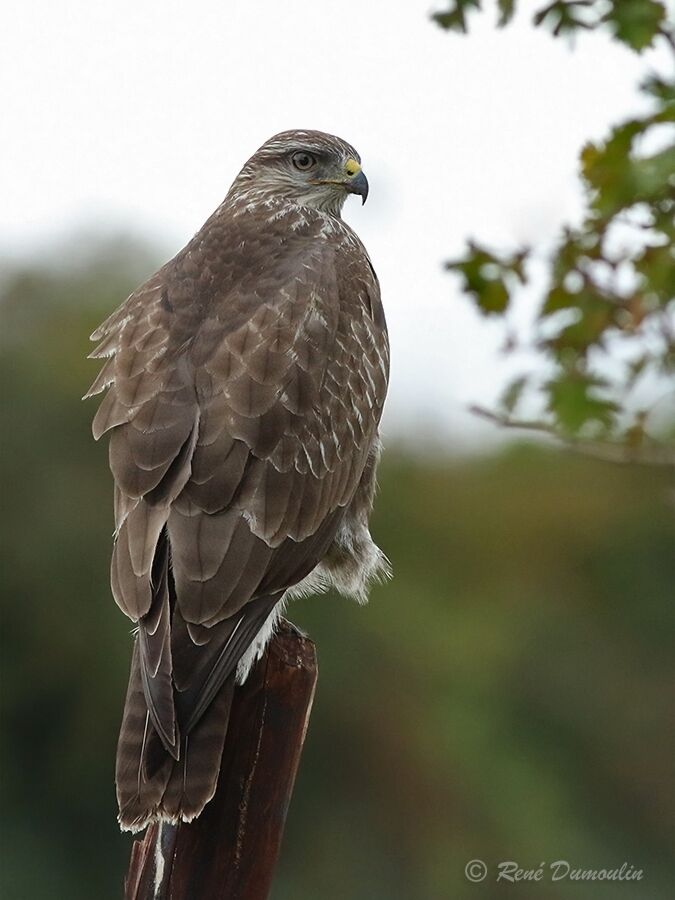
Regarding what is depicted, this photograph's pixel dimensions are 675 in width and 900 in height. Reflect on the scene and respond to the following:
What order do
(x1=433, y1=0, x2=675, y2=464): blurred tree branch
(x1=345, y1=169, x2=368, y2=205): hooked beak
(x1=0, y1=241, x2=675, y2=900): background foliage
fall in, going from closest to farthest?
→ (x1=433, y1=0, x2=675, y2=464): blurred tree branch, (x1=345, y1=169, x2=368, y2=205): hooked beak, (x1=0, y1=241, x2=675, y2=900): background foliage

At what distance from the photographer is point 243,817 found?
14.1 ft

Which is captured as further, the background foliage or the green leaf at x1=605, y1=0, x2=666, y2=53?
the background foliage

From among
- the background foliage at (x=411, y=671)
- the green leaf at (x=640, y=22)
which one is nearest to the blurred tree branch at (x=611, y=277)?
the green leaf at (x=640, y=22)

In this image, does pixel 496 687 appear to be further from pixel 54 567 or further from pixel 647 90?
pixel 647 90

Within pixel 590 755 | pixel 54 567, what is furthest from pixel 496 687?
pixel 54 567

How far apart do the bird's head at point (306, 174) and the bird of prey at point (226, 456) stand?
128 mm

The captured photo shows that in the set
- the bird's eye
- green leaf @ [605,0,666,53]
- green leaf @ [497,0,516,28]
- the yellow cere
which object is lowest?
green leaf @ [605,0,666,53]

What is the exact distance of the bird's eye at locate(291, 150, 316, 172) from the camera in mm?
6625

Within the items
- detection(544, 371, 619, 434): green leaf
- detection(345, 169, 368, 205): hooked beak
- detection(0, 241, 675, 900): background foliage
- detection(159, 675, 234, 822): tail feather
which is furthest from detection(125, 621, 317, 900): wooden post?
detection(0, 241, 675, 900): background foliage

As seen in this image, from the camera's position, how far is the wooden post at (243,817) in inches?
166

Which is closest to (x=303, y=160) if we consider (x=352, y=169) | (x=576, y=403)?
(x=352, y=169)

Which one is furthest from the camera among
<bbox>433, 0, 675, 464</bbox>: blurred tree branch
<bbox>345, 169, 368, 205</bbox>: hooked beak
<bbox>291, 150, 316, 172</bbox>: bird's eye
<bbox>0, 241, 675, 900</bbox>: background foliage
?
<bbox>0, 241, 675, 900</bbox>: background foliage

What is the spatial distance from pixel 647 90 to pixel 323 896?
436 inches

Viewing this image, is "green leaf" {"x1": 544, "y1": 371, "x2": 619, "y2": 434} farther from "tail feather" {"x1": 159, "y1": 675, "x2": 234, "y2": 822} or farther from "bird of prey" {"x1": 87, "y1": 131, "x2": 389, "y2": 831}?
"tail feather" {"x1": 159, "y1": 675, "x2": 234, "y2": 822}
